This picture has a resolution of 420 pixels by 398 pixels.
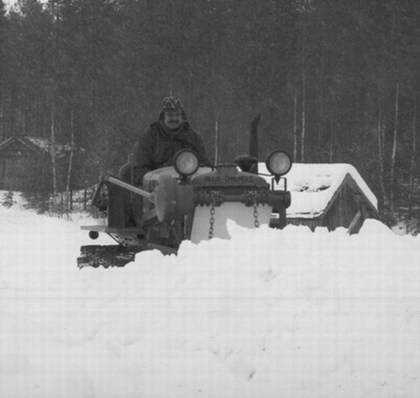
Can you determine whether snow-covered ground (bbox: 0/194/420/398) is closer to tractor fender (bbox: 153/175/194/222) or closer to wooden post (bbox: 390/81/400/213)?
tractor fender (bbox: 153/175/194/222)

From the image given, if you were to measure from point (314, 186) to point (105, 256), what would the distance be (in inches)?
399

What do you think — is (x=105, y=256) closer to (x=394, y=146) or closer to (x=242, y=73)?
(x=394, y=146)

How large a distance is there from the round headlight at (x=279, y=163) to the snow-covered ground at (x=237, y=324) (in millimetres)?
1919

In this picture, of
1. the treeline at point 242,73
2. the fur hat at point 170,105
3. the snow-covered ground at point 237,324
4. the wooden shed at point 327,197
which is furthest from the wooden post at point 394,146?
the snow-covered ground at point 237,324

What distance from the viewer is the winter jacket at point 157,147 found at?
28.2ft

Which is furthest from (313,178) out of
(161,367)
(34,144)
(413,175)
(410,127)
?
(34,144)

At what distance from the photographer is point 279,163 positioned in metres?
7.91

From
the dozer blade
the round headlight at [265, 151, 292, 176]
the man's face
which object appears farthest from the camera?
the man's face

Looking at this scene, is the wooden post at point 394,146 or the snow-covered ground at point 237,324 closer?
the snow-covered ground at point 237,324

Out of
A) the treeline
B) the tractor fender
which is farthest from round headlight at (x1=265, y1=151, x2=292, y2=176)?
the treeline

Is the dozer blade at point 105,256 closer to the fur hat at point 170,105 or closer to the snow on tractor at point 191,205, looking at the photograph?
the snow on tractor at point 191,205

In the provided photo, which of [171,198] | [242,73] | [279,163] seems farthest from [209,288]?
[242,73]

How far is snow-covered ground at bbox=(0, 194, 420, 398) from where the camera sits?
390 cm

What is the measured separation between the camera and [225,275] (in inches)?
203
